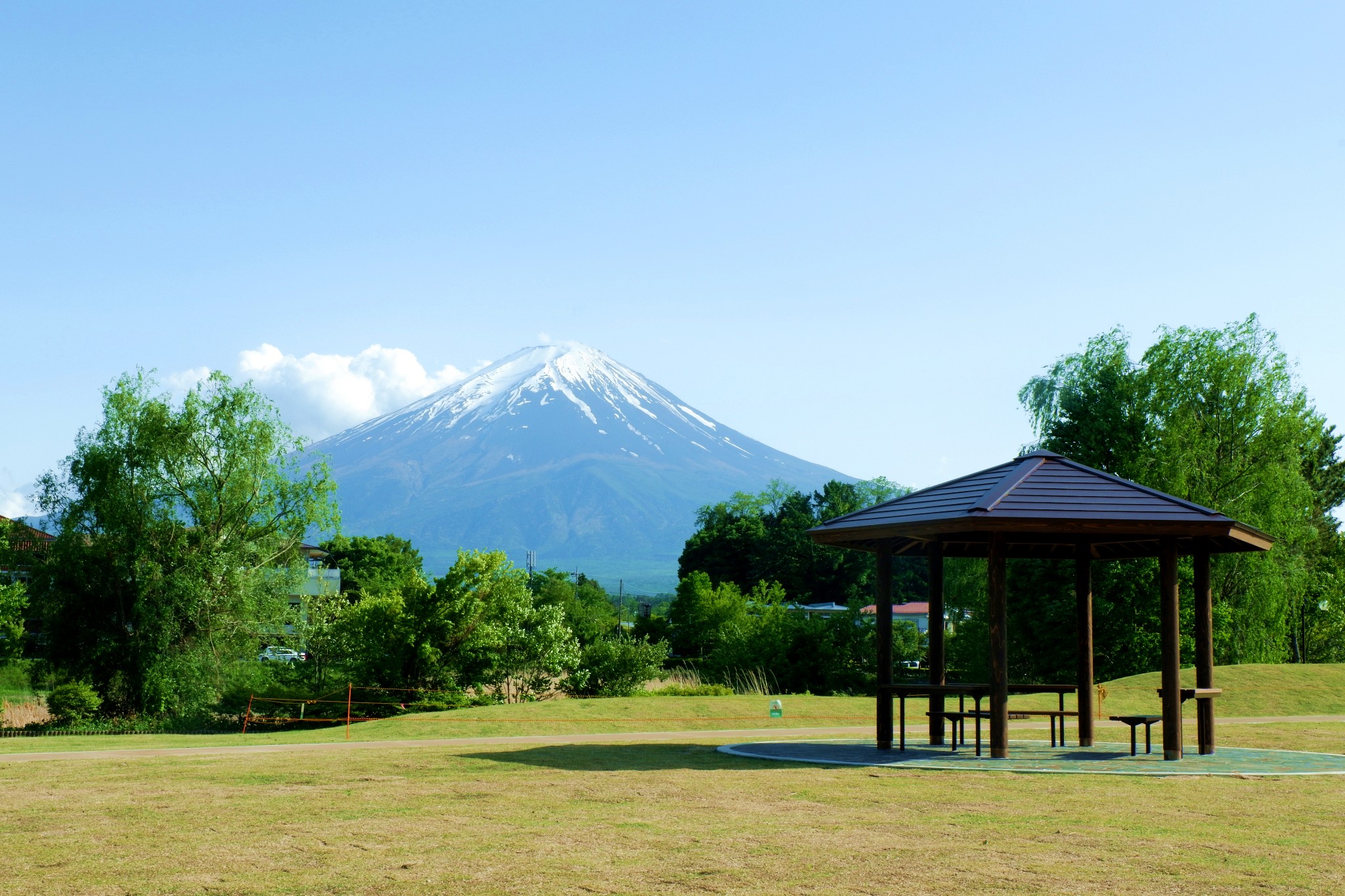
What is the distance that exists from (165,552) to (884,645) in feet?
86.0

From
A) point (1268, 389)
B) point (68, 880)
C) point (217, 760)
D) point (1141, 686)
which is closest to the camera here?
point (68, 880)

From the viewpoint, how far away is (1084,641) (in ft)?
55.5

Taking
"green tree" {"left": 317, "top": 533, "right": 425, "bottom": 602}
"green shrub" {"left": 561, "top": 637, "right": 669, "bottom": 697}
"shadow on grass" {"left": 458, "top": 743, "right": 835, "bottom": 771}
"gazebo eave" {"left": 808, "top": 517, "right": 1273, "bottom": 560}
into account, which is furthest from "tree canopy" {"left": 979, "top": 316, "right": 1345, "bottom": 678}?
"green tree" {"left": 317, "top": 533, "right": 425, "bottom": 602}

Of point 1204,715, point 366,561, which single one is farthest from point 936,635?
point 366,561

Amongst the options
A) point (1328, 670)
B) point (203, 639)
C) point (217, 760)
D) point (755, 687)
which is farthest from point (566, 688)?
point (1328, 670)

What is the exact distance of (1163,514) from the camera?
1374 centimetres

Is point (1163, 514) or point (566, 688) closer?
point (1163, 514)

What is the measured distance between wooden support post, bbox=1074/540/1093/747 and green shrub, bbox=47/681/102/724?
1016 inches

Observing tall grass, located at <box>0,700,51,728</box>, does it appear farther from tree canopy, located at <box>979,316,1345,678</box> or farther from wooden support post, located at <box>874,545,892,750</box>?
tree canopy, located at <box>979,316,1345,678</box>

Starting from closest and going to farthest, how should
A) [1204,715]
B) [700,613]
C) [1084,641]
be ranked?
1. [1204,715]
2. [1084,641]
3. [700,613]

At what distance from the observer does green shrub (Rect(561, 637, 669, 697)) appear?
102 feet

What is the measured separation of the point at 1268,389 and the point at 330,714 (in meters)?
30.7

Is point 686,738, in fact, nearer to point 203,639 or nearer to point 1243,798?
point 1243,798

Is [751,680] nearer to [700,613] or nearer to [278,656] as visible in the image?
[700,613]
